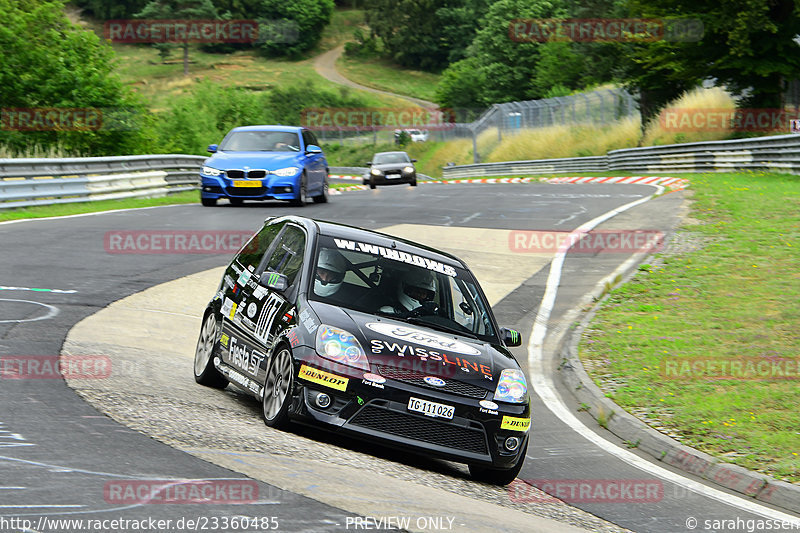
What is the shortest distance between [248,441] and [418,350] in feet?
4.48

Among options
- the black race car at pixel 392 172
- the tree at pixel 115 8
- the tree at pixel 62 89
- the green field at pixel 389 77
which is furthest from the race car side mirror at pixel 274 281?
the tree at pixel 115 8

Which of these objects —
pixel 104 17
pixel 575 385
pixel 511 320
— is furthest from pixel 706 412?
pixel 104 17

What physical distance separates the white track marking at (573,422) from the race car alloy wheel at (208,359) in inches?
124

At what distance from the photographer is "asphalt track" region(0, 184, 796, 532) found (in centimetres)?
518

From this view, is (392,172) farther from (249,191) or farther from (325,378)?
(325,378)

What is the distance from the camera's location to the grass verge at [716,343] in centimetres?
877

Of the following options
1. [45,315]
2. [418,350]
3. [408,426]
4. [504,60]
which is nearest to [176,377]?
[45,315]

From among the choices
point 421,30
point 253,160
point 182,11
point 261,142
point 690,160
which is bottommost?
point 253,160

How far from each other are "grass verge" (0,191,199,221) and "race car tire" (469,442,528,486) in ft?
48.4

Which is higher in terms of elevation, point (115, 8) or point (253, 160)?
point (115, 8)

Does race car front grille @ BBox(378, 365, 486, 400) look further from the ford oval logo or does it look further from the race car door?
the race car door

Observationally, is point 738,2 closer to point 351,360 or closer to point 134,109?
point 134,109

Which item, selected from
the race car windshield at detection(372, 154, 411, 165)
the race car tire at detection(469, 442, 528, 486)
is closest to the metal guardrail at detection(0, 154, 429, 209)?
the race car windshield at detection(372, 154, 411, 165)

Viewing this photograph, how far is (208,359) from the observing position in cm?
889
